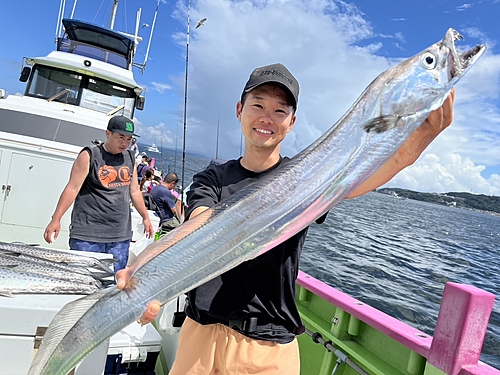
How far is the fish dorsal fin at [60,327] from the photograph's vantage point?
6.03ft

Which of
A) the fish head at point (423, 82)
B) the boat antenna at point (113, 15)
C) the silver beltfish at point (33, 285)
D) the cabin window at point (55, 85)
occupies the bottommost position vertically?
the silver beltfish at point (33, 285)

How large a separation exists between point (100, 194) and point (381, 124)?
3.85 metres

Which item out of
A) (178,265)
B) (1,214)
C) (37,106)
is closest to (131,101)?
(37,106)

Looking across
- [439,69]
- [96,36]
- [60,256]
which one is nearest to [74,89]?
[96,36]

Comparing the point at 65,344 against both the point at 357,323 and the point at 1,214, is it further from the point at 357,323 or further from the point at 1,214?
the point at 1,214

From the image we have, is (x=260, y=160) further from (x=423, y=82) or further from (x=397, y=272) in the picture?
(x=397, y=272)

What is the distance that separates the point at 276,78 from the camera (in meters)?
2.00

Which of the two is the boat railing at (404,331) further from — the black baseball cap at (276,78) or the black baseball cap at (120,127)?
the black baseball cap at (120,127)

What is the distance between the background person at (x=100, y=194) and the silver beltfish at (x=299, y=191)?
301 centimetres

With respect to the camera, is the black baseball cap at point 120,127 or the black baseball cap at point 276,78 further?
the black baseball cap at point 120,127

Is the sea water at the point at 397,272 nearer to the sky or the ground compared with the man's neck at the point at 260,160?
nearer to the ground

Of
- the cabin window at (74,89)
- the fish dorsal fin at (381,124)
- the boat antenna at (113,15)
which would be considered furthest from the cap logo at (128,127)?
the boat antenna at (113,15)

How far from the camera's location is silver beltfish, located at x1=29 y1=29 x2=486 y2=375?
152 cm

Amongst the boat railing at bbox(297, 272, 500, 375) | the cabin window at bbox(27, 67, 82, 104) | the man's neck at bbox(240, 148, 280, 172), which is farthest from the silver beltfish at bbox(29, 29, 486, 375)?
the cabin window at bbox(27, 67, 82, 104)
